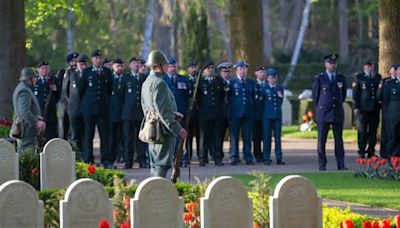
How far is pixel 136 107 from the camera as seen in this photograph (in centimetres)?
2509

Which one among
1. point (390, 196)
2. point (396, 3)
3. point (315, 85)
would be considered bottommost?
point (390, 196)

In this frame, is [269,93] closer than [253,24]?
Yes

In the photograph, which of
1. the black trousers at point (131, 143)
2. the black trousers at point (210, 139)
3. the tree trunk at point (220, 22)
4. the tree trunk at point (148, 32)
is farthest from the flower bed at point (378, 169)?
the tree trunk at point (220, 22)

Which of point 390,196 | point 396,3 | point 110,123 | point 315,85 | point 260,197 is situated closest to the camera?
point 260,197

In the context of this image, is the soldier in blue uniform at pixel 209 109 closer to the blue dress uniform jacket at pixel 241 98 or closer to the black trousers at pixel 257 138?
the blue dress uniform jacket at pixel 241 98

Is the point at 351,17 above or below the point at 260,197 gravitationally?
above

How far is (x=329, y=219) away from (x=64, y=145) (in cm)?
632

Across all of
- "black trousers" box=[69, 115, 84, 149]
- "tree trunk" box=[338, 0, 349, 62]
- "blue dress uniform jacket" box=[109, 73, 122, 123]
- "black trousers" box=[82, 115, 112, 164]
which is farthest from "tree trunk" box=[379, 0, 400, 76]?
"tree trunk" box=[338, 0, 349, 62]

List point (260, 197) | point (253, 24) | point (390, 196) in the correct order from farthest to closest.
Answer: point (253, 24), point (390, 196), point (260, 197)

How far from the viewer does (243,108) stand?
25969 millimetres

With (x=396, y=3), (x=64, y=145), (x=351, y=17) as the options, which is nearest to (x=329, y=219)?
(x=64, y=145)

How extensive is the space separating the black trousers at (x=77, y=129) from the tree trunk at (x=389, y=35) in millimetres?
7320

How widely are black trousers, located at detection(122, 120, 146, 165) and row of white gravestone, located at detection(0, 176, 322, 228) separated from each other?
501 inches

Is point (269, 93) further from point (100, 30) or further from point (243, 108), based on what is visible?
point (100, 30)
